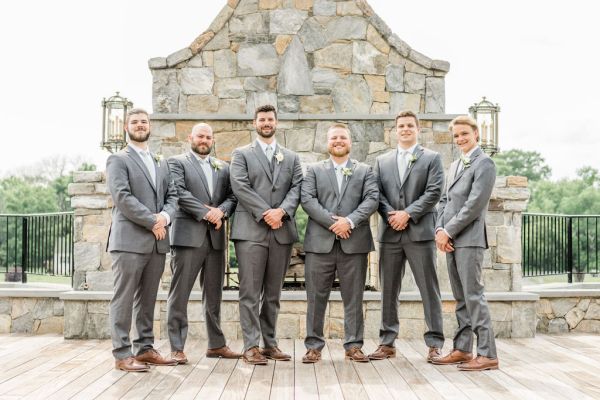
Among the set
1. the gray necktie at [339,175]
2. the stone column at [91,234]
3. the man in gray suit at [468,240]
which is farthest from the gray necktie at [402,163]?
the stone column at [91,234]

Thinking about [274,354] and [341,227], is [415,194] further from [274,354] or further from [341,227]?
[274,354]

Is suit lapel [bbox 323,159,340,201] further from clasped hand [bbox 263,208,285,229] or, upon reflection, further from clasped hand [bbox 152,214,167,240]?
clasped hand [bbox 152,214,167,240]

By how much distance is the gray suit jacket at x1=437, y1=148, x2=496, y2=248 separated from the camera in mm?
4758

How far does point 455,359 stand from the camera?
4902 millimetres

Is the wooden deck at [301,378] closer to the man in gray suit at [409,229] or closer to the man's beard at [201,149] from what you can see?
the man in gray suit at [409,229]

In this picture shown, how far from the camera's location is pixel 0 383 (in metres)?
4.25

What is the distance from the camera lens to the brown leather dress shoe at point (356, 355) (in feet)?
16.2

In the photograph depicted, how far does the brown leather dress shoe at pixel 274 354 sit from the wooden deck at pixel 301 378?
0.31 ft

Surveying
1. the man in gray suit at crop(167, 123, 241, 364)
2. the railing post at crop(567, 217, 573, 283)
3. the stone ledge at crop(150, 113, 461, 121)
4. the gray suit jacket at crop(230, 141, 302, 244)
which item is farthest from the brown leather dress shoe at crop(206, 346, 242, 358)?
the railing post at crop(567, 217, 573, 283)

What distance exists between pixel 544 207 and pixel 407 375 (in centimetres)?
4478

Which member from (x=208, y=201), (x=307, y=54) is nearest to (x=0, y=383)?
(x=208, y=201)

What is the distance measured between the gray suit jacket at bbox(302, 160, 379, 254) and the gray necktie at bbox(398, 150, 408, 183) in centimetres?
22

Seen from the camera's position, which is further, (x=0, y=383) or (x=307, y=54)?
(x=307, y=54)

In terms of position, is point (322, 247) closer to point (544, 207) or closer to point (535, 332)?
point (535, 332)
